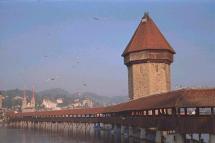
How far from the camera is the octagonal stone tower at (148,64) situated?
38.9 meters

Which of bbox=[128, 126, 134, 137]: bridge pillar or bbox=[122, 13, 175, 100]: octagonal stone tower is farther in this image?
bbox=[122, 13, 175, 100]: octagonal stone tower

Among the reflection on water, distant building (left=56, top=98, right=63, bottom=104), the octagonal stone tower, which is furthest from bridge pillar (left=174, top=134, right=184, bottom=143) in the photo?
distant building (left=56, top=98, right=63, bottom=104)

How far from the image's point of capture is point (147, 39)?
4069 cm

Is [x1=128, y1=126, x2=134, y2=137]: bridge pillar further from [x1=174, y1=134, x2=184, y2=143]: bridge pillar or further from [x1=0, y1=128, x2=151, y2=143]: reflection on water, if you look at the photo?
[x1=174, y1=134, x2=184, y2=143]: bridge pillar

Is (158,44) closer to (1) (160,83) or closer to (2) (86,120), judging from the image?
(1) (160,83)

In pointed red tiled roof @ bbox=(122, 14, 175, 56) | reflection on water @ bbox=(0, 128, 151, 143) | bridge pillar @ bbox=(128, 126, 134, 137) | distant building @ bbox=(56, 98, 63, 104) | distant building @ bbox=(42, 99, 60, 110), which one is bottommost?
reflection on water @ bbox=(0, 128, 151, 143)

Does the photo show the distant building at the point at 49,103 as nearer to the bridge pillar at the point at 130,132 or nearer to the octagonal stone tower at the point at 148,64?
the octagonal stone tower at the point at 148,64

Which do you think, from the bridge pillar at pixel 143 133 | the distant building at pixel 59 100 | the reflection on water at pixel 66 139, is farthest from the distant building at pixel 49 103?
the bridge pillar at pixel 143 133

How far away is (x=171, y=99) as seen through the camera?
19.4 m

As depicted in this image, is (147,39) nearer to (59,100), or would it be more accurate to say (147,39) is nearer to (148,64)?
(148,64)

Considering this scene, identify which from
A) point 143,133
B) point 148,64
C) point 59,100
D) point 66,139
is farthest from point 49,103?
point 143,133

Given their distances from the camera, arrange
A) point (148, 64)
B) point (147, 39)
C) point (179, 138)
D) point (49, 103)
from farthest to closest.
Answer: point (49, 103)
point (147, 39)
point (148, 64)
point (179, 138)

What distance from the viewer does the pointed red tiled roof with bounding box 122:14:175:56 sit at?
131ft

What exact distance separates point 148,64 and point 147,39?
2.84 m
